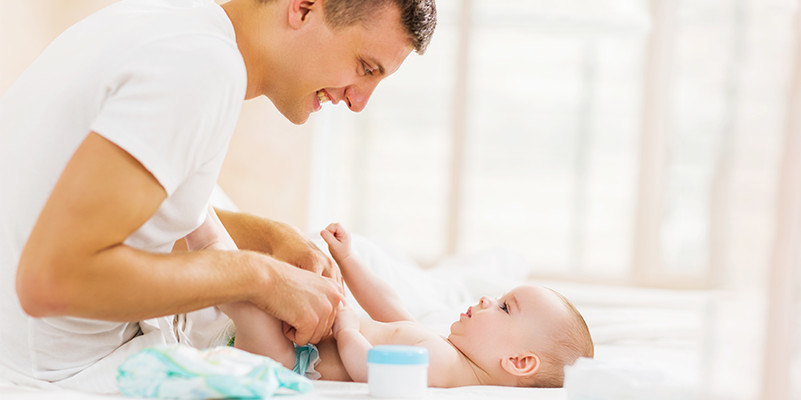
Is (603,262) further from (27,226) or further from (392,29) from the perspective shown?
(27,226)

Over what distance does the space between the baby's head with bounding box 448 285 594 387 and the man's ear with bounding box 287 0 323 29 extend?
622mm

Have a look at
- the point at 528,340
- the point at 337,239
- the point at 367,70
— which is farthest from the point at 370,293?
the point at 367,70

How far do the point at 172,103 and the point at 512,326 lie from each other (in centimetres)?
74

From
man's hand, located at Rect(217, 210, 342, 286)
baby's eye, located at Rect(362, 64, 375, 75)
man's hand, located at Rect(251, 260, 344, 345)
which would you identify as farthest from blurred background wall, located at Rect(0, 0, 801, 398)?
man's hand, located at Rect(251, 260, 344, 345)

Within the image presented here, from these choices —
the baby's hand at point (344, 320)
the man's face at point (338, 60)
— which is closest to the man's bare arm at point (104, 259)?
the baby's hand at point (344, 320)

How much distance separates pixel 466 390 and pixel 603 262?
8.94 ft

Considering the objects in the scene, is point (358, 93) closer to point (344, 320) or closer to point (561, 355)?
point (344, 320)

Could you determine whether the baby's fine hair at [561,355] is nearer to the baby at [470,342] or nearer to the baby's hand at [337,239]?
the baby at [470,342]

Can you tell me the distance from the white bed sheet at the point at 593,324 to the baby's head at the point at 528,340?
0.04 metres

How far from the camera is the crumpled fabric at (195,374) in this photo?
992 millimetres

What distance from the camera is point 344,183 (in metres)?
4.23

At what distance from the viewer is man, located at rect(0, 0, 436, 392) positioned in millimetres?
1008

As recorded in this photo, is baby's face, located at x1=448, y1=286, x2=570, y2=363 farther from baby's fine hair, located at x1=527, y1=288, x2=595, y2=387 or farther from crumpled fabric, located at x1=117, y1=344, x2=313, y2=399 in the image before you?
crumpled fabric, located at x1=117, y1=344, x2=313, y2=399

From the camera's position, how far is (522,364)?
4.64 ft
